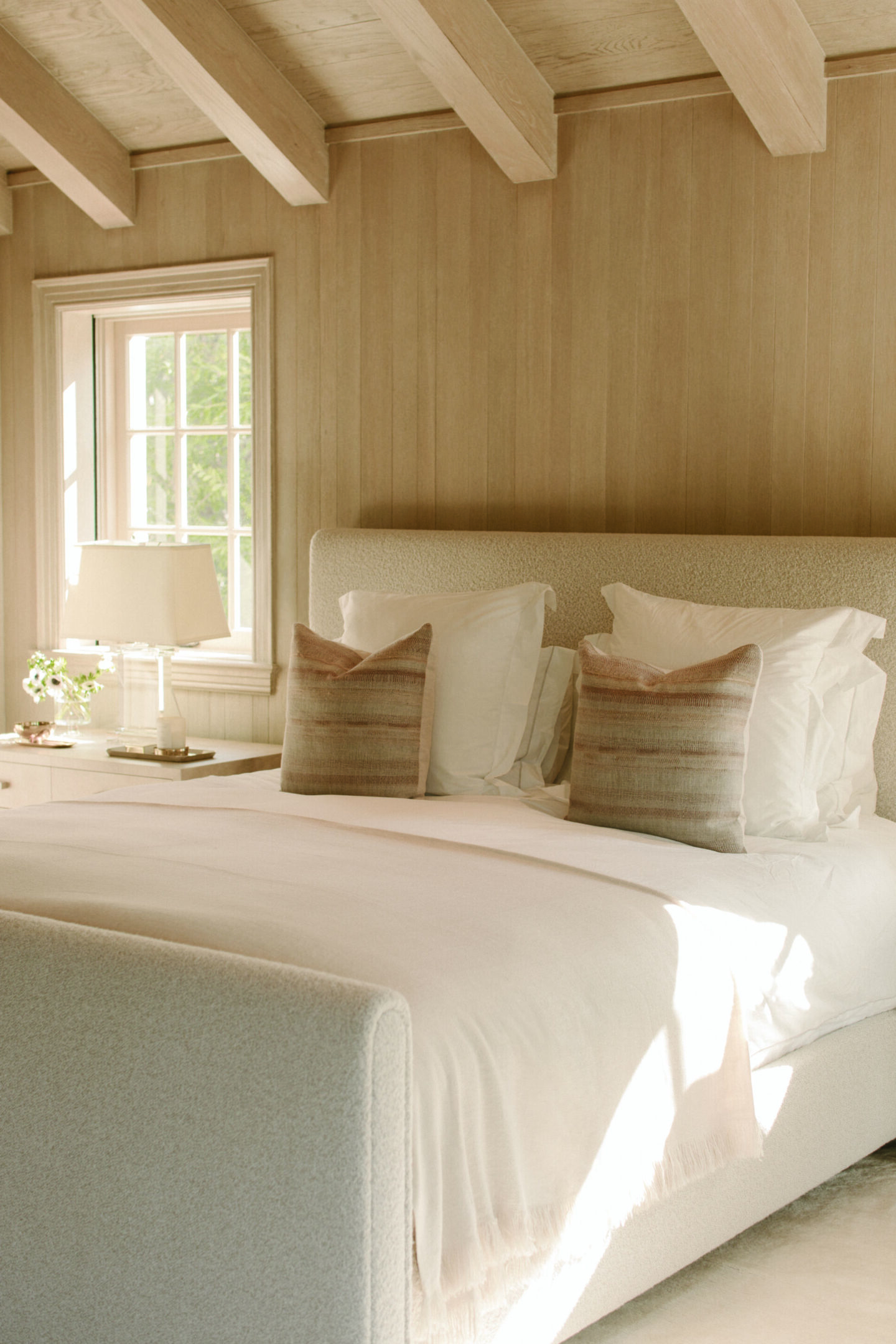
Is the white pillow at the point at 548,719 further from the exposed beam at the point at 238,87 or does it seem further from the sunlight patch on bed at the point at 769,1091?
the exposed beam at the point at 238,87

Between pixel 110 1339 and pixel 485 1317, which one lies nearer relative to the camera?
pixel 110 1339

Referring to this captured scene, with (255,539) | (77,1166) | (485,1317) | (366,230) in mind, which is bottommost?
(485,1317)

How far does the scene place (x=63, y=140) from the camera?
14.0 feet

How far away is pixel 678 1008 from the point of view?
212cm

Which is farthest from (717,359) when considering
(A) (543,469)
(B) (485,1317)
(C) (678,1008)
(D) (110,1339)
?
(D) (110,1339)

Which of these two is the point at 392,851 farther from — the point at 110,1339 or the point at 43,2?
the point at 43,2

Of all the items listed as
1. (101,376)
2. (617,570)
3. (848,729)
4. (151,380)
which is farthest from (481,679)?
(101,376)

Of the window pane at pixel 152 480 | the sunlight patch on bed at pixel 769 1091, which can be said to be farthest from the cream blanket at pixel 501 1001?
the window pane at pixel 152 480

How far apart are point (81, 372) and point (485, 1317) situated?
3.75 metres

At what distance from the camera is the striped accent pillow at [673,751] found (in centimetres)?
270

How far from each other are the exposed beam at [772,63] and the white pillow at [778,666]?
1122 mm

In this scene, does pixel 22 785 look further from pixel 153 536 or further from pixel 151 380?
pixel 151 380

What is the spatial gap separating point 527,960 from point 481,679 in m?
1.39

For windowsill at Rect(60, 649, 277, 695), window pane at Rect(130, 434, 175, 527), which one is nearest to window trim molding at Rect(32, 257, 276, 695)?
windowsill at Rect(60, 649, 277, 695)
